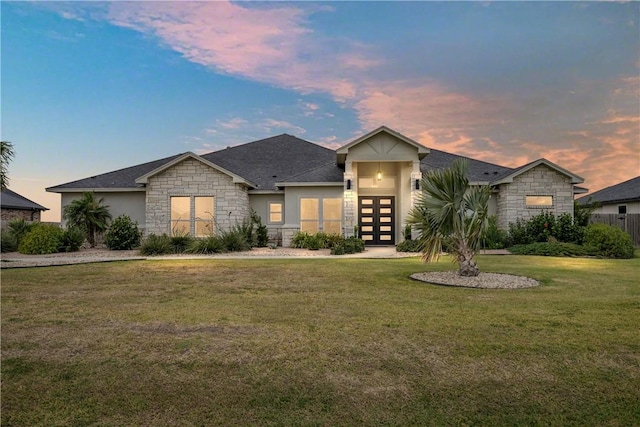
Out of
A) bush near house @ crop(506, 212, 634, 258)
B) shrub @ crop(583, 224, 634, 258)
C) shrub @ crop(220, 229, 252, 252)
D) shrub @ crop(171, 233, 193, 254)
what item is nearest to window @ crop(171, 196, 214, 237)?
shrub @ crop(220, 229, 252, 252)

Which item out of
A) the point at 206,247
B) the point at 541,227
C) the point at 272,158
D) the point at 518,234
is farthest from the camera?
the point at 272,158

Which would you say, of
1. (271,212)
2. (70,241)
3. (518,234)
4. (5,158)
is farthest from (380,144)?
(5,158)

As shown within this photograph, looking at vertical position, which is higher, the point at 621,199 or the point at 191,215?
the point at 621,199

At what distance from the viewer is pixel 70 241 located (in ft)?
59.0

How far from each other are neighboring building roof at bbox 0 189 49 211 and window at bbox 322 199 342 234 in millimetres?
26600

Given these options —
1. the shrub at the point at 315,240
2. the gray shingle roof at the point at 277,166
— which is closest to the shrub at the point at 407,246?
the shrub at the point at 315,240

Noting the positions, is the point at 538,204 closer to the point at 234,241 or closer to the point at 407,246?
the point at 407,246

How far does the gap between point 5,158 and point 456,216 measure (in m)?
18.6

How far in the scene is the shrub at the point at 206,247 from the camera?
1666 cm

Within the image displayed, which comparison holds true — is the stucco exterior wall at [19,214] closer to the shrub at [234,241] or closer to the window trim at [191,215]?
the window trim at [191,215]

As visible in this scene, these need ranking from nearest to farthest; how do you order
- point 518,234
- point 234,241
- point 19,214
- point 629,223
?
point 234,241 < point 518,234 < point 629,223 < point 19,214

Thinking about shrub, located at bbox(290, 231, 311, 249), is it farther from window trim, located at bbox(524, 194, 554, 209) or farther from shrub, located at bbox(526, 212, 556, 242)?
window trim, located at bbox(524, 194, 554, 209)

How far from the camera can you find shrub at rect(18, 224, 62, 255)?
17.2 m

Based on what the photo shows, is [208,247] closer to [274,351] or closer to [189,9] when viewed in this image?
[189,9]
